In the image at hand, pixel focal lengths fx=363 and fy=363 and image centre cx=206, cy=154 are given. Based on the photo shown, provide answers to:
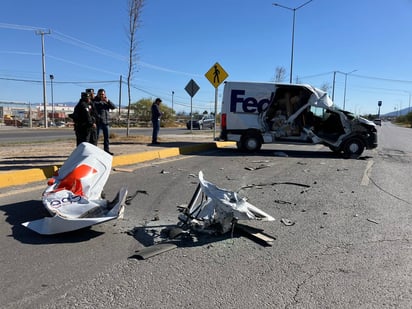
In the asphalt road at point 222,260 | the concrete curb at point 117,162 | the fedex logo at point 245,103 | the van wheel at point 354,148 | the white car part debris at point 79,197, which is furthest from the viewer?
the fedex logo at point 245,103

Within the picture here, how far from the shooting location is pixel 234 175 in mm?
8602

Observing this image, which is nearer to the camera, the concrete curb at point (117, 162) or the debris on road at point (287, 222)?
the debris on road at point (287, 222)

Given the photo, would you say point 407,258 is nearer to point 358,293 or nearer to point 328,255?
point 328,255

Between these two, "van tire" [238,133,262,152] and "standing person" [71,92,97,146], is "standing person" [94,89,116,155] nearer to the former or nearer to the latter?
"standing person" [71,92,97,146]

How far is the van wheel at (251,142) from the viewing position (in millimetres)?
13328

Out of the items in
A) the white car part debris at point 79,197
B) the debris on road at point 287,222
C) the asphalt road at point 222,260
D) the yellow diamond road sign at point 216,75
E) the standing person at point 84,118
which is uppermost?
the yellow diamond road sign at point 216,75

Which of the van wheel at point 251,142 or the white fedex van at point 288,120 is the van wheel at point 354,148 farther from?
the van wheel at point 251,142

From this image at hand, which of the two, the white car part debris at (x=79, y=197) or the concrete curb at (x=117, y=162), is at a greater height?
the white car part debris at (x=79, y=197)

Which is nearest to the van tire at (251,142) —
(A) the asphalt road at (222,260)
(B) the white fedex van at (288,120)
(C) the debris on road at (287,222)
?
(B) the white fedex van at (288,120)

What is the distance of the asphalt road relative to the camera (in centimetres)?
297

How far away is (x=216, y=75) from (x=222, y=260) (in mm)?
13325

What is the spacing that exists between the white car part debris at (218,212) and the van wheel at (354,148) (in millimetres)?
9292

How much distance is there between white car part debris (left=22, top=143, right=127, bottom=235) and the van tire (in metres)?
8.25

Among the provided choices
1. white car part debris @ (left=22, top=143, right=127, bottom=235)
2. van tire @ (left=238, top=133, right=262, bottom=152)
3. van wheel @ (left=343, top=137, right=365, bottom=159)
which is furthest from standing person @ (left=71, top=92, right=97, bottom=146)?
van wheel @ (left=343, top=137, right=365, bottom=159)
